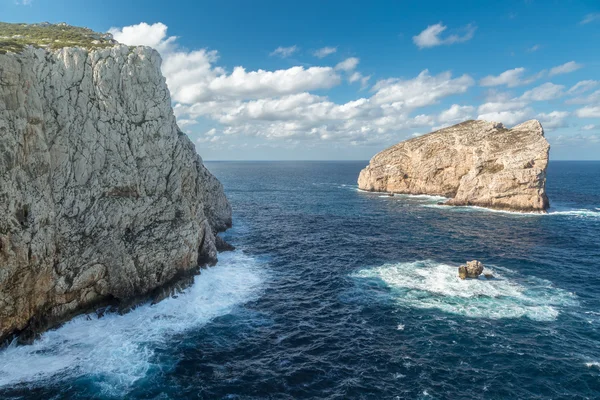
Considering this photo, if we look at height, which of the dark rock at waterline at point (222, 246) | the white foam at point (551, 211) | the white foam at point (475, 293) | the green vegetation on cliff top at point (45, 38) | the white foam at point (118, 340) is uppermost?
the green vegetation on cliff top at point (45, 38)

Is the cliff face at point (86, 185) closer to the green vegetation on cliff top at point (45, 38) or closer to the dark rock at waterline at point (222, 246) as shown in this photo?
the green vegetation on cliff top at point (45, 38)

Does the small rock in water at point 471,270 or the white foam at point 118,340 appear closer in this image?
the white foam at point 118,340

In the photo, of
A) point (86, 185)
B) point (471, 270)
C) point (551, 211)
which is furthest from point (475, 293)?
point (551, 211)

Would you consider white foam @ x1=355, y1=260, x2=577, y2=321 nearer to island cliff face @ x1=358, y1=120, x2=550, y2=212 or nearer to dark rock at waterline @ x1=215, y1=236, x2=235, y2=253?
dark rock at waterline @ x1=215, y1=236, x2=235, y2=253

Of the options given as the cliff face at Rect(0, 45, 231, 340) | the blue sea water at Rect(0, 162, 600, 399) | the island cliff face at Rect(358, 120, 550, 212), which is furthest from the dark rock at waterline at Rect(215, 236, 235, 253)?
the island cliff face at Rect(358, 120, 550, 212)

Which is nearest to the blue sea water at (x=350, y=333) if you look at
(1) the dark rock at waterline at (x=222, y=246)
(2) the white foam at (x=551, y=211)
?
(1) the dark rock at waterline at (x=222, y=246)

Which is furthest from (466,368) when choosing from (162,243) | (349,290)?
(162,243)

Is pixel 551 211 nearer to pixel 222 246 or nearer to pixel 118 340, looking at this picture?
pixel 222 246
